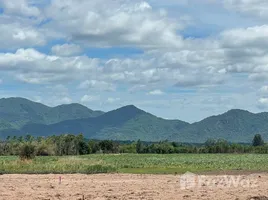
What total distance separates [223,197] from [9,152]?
96.0 m

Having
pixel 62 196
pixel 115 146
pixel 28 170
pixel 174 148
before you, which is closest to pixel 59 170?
pixel 28 170

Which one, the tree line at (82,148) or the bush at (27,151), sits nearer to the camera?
the bush at (27,151)

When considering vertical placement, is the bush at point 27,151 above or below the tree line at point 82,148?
below

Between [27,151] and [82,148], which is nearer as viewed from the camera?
[27,151]

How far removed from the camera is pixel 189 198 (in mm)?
21875

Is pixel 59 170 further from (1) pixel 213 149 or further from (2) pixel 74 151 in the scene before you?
(1) pixel 213 149

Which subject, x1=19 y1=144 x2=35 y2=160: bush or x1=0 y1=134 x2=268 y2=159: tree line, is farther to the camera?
x1=0 y1=134 x2=268 y2=159: tree line

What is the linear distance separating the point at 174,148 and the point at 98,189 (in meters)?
109

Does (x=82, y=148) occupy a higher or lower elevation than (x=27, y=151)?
higher

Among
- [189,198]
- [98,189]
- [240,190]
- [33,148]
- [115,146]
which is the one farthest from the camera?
[115,146]

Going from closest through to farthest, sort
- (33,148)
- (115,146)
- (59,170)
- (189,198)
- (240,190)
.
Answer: (189,198) < (240,190) < (59,170) < (33,148) < (115,146)

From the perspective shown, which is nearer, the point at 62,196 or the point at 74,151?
the point at 62,196

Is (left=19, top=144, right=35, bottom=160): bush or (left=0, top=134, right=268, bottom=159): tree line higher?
(left=0, top=134, right=268, bottom=159): tree line

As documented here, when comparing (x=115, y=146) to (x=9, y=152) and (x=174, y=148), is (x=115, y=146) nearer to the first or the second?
(x=174, y=148)
